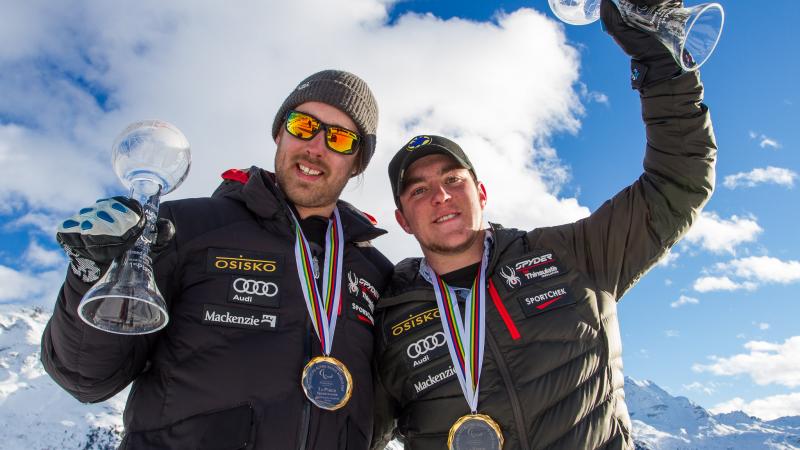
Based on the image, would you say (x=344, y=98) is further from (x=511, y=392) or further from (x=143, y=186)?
(x=511, y=392)

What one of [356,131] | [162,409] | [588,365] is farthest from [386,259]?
[162,409]

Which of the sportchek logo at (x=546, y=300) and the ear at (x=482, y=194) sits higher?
the ear at (x=482, y=194)

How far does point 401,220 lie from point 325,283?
1.62 meters

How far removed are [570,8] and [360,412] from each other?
363 centimetres

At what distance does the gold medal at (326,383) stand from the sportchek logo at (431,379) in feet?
2.60

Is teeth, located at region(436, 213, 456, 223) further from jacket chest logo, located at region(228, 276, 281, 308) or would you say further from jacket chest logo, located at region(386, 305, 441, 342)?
jacket chest logo, located at region(228, 276, 281, 308)

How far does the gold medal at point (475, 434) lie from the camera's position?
4.39m

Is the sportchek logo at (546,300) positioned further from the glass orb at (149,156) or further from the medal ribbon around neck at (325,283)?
the glass orb at (149,156)

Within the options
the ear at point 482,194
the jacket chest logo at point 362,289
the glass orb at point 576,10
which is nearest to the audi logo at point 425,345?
the jacket chest logo at point 362,289

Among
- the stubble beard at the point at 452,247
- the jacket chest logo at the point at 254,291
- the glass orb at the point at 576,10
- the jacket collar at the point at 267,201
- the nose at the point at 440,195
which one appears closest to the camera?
the jacket chest logo at the point at 254,291

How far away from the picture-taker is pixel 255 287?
445 centimetres

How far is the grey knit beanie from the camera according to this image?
5.73 metres

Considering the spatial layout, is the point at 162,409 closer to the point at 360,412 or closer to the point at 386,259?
the point at 360,412

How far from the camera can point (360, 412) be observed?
15.2 feet
